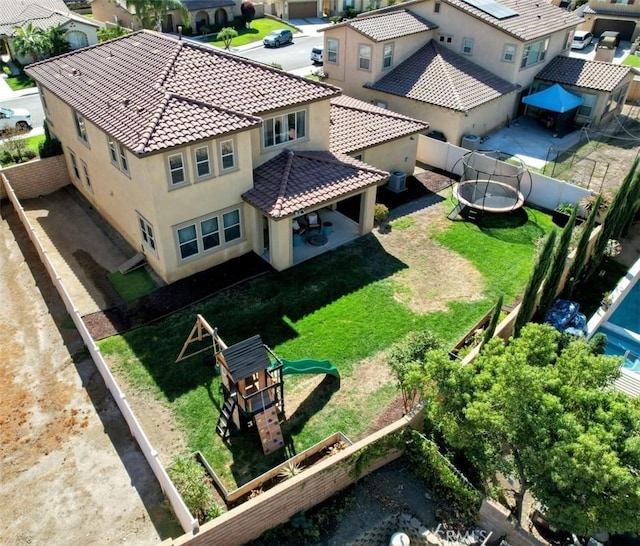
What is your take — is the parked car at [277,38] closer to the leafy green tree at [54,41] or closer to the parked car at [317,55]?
the parked car at [317,55]

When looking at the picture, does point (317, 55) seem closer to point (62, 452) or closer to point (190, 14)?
point (190, 14)

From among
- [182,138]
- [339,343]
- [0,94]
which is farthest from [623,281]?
[0,94]

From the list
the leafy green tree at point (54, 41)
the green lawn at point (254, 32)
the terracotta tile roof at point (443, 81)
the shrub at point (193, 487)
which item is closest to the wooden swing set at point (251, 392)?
the shrub at point (193, 487)

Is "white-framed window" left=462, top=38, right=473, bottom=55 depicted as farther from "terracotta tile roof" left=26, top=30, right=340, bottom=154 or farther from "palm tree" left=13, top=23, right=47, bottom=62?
"palm tree" left=13, top=23, right=47, bottom=62

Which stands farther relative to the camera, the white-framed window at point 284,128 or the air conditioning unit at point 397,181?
the air conditioning unit at point 397,181

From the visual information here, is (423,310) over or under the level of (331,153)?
under

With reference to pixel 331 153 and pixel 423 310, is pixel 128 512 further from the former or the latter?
pixel 331 153
